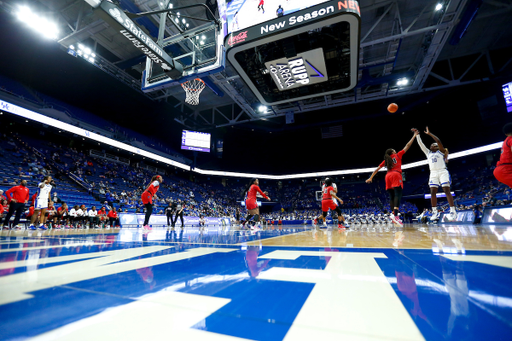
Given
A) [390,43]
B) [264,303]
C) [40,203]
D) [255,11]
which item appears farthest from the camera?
[390,43]

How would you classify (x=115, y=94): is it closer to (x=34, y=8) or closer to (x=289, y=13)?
(x=34, y=8)

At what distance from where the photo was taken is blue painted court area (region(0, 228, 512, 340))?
484 mm

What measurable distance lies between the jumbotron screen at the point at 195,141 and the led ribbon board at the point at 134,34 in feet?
52.3

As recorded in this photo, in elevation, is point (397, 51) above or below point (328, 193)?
above

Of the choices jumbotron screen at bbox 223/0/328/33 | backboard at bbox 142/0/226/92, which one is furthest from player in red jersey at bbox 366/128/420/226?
backboard at bbox 142/0/226/92

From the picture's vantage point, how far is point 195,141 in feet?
76.0

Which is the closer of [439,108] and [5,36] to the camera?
[5,36]

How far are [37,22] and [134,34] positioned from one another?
25.4ft

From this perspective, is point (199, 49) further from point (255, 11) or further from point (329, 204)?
point (329, 204)

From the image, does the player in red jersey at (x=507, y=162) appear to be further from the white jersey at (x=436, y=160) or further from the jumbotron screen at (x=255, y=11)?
the jumbotron screen at (x=255, y=11)

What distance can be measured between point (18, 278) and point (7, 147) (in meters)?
19.0

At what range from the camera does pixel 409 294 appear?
727mm

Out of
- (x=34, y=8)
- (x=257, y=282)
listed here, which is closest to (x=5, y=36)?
(x=34, y=8)

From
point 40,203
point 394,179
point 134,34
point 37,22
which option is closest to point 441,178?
point 394,179
